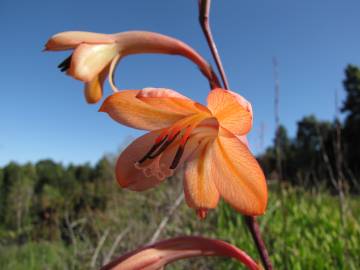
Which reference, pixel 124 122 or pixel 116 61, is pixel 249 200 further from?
pixel 116 61

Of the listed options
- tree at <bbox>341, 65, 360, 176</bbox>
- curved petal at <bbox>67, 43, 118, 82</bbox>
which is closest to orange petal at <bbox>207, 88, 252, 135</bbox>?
curved petal at <bbox>67, 43, 118, 82</bbox>

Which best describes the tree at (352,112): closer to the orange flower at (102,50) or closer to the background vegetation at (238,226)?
the background vegetation at (238,226)

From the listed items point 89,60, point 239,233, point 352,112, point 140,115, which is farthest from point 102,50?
point 352,112

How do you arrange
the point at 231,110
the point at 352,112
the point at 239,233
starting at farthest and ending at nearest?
the point at 352,112 < the point at 239,233 < the point at 231,110

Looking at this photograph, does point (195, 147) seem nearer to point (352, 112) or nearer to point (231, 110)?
point (231, 110)

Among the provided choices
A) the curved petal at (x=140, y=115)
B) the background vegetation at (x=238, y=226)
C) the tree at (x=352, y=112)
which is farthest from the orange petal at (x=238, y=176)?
the tree at (x=352, y=112)

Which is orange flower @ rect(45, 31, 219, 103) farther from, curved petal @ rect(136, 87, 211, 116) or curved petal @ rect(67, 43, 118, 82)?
curved petal @ rect(136, 87, 211, 116)
